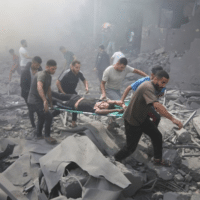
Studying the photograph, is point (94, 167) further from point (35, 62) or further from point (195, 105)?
point (195, 105)

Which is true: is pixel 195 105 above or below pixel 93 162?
below

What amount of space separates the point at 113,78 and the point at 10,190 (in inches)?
129

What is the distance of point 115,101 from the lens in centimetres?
470

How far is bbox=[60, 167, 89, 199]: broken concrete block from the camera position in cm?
254

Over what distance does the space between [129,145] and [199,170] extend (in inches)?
53.5

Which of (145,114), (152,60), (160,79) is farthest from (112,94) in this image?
(152,60)

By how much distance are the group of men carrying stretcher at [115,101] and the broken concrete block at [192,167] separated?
13.6 inches

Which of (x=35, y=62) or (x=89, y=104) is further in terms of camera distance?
(x=35, y=62)

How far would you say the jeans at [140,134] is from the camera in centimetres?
338

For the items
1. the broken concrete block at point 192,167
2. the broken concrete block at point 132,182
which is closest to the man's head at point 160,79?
the broken concrete block at point 132,182

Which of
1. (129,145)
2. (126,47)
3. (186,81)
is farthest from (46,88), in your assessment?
(126,47)

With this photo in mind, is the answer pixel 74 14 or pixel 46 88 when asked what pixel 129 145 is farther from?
pixel 74 14

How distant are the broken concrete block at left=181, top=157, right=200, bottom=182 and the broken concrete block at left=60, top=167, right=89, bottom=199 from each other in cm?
202

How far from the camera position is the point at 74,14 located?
65.6 feet
